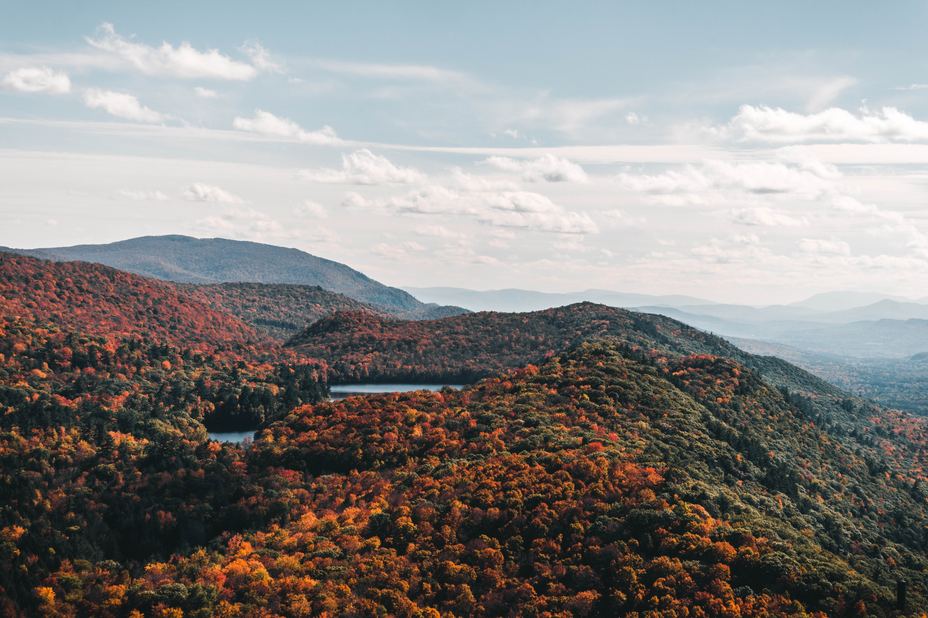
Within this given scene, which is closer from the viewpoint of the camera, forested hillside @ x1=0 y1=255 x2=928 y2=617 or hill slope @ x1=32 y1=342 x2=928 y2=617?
hill slope @ x1=32 y1=342 x2=928 y2=617

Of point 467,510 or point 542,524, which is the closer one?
point 542,524

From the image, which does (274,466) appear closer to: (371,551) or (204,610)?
(371,551)

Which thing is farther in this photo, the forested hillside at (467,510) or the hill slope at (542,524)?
the forested hillside at (467,510)

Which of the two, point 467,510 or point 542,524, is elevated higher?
point 542,524

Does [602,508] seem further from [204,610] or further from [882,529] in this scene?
[882,529]

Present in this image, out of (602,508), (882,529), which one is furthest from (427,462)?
(882,529)

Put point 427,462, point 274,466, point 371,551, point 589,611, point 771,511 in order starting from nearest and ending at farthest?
point 589,611
point 371,551
point 771,511
point 427,462
point 274,466

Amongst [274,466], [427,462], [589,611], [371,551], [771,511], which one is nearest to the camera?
[589,611]

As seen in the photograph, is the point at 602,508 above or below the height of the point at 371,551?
above

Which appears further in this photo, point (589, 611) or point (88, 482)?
point (88, 482)
